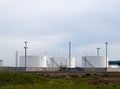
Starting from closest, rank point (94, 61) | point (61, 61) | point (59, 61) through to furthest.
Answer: point (94, 61)
point (61, 61)
point (59, 61)

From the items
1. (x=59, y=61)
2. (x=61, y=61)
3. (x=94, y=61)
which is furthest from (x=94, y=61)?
(x=59, y=61)

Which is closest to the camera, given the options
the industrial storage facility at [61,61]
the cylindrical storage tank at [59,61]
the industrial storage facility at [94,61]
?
the industrial storage facility at [94,61]

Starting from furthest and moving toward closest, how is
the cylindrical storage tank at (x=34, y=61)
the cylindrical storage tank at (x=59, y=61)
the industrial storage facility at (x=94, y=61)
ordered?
the cylindrical storage tank at (x=59, y=61), the industrial storage facility at (x=94, y=61), the cylindrical storage tank at (x=34, y=61)

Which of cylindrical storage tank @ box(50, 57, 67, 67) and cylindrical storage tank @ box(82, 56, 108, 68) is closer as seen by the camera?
cylindrical storage tank @ box(82, 56, 108, 68)

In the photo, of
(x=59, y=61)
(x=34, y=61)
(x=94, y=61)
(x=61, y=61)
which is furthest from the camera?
(x=59, y=61)

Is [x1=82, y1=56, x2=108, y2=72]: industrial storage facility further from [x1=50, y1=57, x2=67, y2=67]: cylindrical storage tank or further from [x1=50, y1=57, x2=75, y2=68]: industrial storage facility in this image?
[x1=50, y1=57, x2=67, y2=67]: cylindrical storage tank

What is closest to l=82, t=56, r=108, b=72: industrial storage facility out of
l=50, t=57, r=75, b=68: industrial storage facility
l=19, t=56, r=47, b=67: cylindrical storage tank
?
l=50, t=57, r=75, b=68: industrial storage facility

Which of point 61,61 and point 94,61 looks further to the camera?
point 61,61

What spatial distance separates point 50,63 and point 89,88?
88792 millimetres

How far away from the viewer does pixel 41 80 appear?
35312 millimetres

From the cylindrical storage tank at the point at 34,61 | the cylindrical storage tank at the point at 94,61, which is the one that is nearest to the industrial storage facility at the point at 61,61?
→ the cylindrical storage tank at the point at 94,61

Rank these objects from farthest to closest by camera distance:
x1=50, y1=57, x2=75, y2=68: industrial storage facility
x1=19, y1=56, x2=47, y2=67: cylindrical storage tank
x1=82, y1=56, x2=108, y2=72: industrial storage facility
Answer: x1=50, y1=57, x2=75, y2=68: industrial storage facility
x1=82, y1=56, x2=108, y2=72: industrial storage facility
x1=19, y1=56, x2=47, y2=67: cylindrical storage tank

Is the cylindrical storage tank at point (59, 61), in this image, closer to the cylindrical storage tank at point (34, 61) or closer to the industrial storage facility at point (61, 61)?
the industrial storage facility at point (61, 61)

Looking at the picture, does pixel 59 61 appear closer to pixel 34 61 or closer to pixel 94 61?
pixel 34 61
